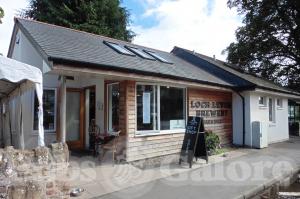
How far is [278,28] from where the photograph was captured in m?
27.8

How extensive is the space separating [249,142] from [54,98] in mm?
8618

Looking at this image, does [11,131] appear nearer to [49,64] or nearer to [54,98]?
[54,98]

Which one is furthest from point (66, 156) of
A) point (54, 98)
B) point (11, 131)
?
point (11, 131)

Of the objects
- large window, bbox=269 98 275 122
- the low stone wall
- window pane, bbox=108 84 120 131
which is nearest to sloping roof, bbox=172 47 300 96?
large window, bbox=269 98 275 122

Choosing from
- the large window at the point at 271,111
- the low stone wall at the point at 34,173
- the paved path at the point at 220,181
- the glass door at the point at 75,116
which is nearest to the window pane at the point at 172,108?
the paved path at the point at 220,181

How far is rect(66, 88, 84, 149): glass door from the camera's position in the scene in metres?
11.9

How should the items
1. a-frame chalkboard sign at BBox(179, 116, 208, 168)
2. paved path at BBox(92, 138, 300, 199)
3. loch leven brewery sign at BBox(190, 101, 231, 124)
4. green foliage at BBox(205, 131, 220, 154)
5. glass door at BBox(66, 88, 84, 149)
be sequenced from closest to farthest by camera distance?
paved path at BBox(92, 138, 300, 199)
a-frame chalkboard sign at BBox(179, 116, 208, 168)
green foliage at BBox(205, 131, 220, 154)
glass door at BBox(66, 88, 84, 149)
loch leven brewery sign at BBox(190, 101, 231, 124)

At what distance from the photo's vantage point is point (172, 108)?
37.8 feet

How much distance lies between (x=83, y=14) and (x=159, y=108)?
17.3 metres

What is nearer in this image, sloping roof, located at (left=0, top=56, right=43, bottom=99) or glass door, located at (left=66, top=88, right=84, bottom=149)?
sloping roof, located at (left=0, top=56, right=43, bottom=99)

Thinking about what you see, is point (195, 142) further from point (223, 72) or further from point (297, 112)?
point (297, 112)

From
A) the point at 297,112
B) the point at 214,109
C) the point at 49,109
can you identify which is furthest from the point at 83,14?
the point at 297,112

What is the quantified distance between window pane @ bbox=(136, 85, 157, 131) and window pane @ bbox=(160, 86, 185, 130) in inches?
15.9

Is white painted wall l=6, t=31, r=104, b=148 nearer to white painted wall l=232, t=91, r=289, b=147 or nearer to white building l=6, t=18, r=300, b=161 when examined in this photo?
white building l=6, t=18, r=300, b=161
